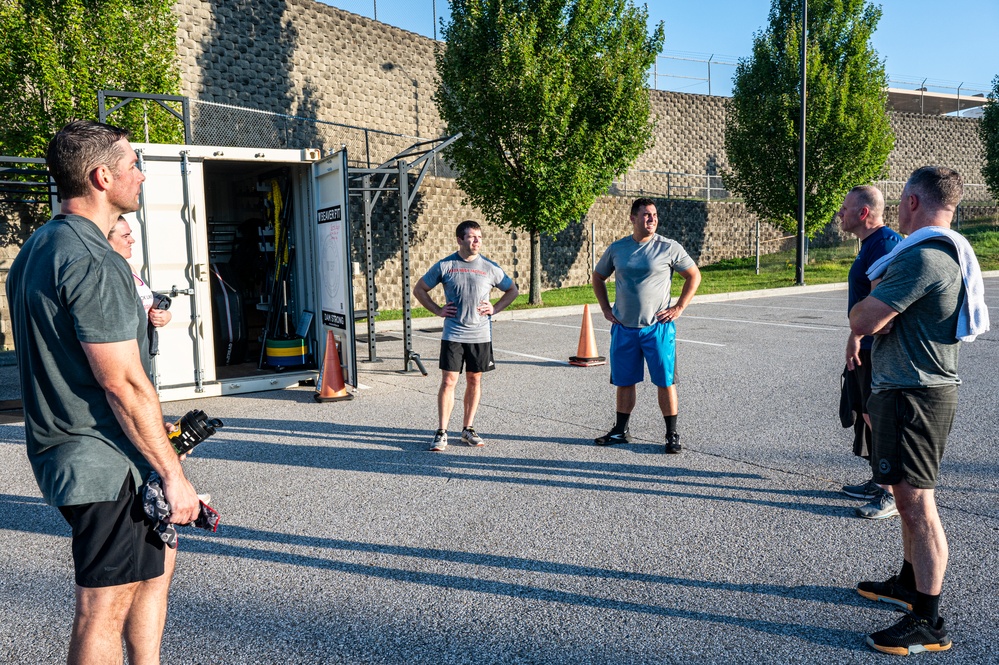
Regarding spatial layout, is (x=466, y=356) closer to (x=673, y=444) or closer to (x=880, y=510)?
(x=673, y=444)

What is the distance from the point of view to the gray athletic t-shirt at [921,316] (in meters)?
3.17

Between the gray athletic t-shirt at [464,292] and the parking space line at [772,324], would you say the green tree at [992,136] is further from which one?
the gray athletic t-shirt at [464,292]

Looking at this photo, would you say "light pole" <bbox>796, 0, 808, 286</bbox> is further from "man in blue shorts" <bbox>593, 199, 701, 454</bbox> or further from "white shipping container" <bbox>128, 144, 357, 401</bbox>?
"man in blue shorts" <bbox>593, 199, 701, 454</bbox>

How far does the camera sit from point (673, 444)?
6.02 m

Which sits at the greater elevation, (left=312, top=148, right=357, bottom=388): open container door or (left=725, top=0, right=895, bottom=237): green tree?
(left=725, top=0, right=895, bottom=237): green tree

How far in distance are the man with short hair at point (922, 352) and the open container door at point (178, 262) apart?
23.3 ft

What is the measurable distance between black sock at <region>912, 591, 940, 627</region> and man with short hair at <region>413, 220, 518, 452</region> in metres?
3.74

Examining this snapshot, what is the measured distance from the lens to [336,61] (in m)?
23.5

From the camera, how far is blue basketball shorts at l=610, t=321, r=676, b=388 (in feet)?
20.0

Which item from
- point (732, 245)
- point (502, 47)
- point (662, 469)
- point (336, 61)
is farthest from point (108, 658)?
point (732, 245)

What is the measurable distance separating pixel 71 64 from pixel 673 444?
12136mm

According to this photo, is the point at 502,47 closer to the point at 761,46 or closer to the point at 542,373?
the point at 542,373

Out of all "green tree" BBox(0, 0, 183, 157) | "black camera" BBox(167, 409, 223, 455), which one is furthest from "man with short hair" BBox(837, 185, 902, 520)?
"green tree" BBox(0, 0, 183, 157)

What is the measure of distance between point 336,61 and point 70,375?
23305 mm
